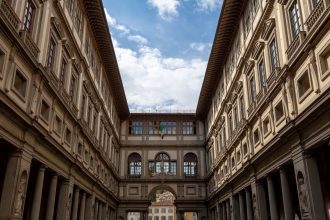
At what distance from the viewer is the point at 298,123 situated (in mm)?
18469

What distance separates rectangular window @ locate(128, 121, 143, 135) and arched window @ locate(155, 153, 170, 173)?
487cm

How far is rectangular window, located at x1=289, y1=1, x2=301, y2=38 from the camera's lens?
19.8 meters

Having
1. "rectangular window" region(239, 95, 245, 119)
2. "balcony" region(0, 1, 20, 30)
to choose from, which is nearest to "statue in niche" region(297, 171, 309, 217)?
"rectangular window" region(239, 95, 245, 119)

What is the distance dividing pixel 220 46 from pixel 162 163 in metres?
24.4

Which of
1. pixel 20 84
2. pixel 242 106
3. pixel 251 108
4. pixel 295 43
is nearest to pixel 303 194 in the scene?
pixel 295 43

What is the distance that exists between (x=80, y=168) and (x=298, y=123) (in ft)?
59.5

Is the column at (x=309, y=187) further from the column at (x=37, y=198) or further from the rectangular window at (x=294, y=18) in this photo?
the column at (x=37, y=198)

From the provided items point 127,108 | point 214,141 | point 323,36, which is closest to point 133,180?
point 127,108

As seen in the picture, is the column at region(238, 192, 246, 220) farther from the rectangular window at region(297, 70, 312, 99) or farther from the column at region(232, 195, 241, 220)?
the rectangular window at region(297, 70, 312, 99)

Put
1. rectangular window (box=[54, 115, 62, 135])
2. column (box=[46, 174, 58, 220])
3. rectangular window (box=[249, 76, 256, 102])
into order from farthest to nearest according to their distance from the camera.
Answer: rectangular window (box=[249, 76, 256, 102]), rectangular window (box=[54, 115, 62, 135]), column (box=[46, 174, 58, 220])

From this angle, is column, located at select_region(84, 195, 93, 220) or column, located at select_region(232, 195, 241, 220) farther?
column, located at select_region(232, 195, 241, 220)

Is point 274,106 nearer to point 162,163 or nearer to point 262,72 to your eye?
point 262,72

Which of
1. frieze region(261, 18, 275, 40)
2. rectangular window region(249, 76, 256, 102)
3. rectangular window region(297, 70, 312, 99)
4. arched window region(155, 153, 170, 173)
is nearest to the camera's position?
rectangular window region(297, 70, 312, 99)

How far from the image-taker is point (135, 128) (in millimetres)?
58469
